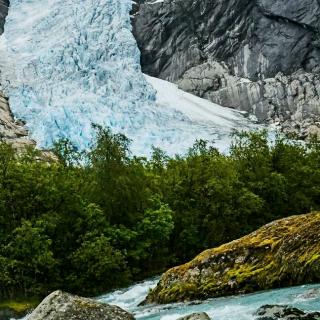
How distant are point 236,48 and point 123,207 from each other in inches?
4081

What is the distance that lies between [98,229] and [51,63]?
7074cm

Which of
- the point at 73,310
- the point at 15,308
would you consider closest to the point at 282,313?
the point at 73,310

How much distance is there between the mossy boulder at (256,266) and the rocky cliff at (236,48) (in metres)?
103

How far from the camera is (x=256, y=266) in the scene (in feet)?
64.4

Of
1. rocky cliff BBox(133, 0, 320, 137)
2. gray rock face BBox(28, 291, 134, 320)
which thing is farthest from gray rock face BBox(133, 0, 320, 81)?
gray rock face BBox(28, 291, 134, 320)

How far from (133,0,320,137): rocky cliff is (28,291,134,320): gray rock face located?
363 ft

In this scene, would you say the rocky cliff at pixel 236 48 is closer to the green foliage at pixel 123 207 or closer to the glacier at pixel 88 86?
the glacier at pixel 88 86

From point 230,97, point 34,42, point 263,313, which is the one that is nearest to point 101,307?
point 263,313

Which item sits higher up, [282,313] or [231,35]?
[231,35]

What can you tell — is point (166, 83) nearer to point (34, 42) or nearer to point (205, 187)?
point (34, 42)

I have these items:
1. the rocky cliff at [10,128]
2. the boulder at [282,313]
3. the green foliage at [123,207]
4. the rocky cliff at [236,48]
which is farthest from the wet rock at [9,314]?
the rocky cliff at [236,48]

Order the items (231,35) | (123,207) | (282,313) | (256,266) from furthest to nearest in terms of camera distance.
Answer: (231,35) → (123,207) → (256,266) → (282,313)

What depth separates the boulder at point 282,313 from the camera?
14.0 metres

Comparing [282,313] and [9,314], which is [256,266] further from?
[9,314]
